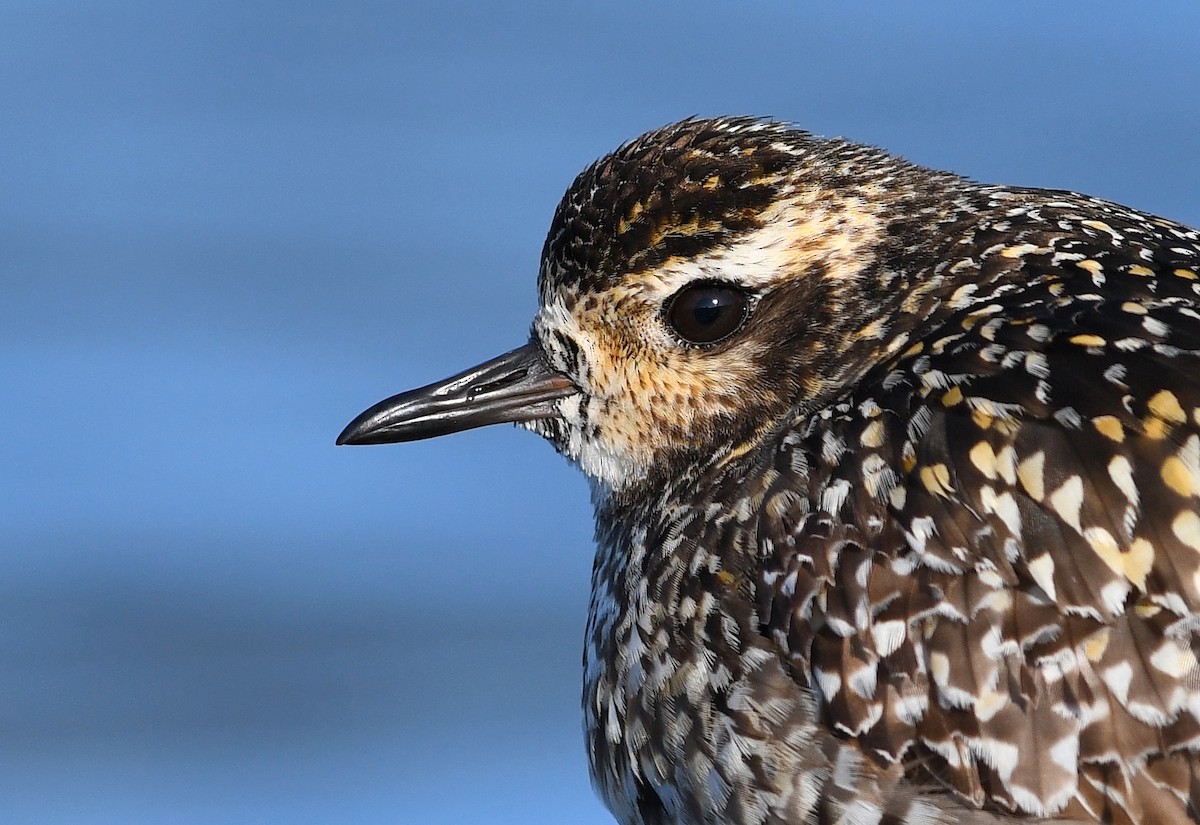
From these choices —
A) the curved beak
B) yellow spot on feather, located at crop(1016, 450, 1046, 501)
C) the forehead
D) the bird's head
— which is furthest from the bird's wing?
the curved beak

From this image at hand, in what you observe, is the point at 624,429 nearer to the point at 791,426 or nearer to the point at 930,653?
the point at 791,426

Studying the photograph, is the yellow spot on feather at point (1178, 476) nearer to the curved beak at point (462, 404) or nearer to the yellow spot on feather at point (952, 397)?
the yellow spot on feather at point (952, 397)

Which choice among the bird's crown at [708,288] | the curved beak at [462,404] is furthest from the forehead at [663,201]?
the curved beak at [462,404]

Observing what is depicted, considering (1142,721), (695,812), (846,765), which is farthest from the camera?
(695,812)

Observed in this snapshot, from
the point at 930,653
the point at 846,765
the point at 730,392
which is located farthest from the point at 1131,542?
the point at 730,392

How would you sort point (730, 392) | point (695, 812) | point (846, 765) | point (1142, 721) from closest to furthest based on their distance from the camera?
point (1142, 721)
point (846, 765)
point (695, 812)
point (730, 392)

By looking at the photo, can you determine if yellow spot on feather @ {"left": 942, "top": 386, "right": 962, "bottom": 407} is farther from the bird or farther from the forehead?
the forehead

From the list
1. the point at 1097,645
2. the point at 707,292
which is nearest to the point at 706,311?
the point at 707,292

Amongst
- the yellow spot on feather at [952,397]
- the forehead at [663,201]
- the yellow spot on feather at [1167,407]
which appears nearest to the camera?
the yellow spot on feather at [1167,407]
